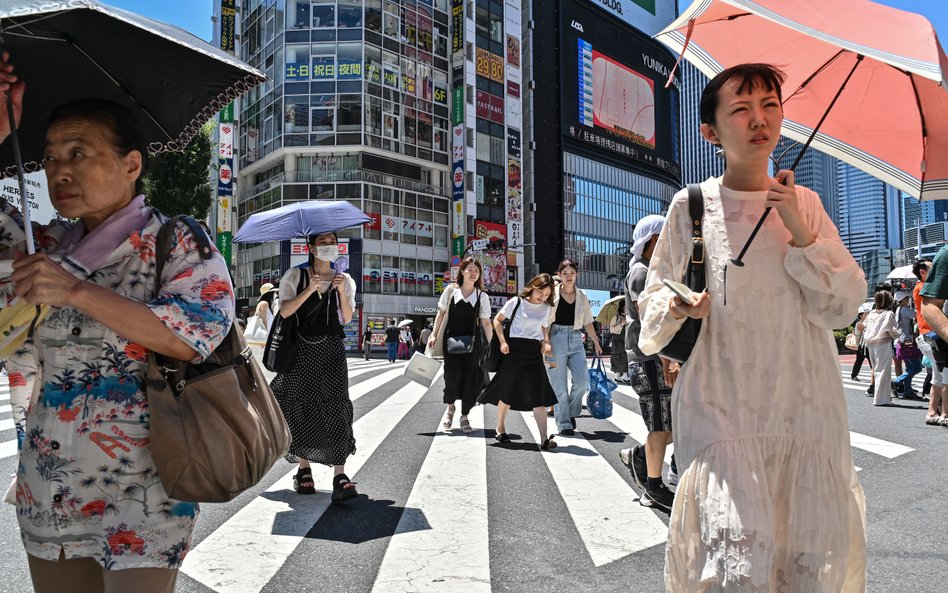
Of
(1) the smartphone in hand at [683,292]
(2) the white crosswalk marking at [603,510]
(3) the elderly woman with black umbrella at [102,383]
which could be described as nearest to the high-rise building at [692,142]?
(2) the white crosswalk marking at [603,510]

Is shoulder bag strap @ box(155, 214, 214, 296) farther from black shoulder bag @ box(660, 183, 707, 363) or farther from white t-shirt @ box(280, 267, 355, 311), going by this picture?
white t-shirt @ box(280, 267, 355, 311)

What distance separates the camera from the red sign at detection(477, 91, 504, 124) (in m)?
51.6

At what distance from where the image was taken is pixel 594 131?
69.6 metres

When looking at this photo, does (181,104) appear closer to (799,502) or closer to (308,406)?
(799,502)

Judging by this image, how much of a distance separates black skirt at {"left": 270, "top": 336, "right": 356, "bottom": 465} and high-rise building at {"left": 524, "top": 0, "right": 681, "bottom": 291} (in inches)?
2221

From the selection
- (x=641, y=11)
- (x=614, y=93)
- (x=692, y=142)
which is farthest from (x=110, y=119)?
(x=692, y=142)

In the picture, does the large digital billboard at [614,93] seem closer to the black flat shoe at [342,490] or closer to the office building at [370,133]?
the office building at [370,133]

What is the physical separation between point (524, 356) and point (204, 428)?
5.84 metres

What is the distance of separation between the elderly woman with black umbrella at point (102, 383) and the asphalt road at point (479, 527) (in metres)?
1.56

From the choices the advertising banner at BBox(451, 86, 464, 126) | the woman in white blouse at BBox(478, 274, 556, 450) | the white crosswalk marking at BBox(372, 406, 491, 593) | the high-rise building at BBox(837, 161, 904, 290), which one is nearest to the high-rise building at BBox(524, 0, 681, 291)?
the advertising banner at BBox(451, 86, 464, 126)

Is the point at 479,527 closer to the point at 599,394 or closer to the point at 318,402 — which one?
the point at 318,402

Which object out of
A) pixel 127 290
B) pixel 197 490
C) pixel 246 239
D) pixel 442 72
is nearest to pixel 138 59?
pixel 127 290

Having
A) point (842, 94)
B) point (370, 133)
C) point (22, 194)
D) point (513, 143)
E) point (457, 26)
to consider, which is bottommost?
point (22, 194)

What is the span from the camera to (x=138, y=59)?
80.0 inches
